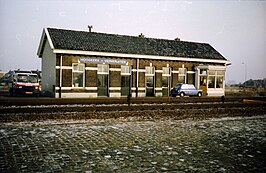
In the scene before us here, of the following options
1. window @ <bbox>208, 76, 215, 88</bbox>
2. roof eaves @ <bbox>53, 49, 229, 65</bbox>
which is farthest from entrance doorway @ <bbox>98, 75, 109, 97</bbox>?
window @ <bbox>208, 76, 215, 88</bbox>

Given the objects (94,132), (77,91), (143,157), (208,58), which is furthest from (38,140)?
(208,58)

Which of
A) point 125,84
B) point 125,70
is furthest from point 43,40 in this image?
point 125,84

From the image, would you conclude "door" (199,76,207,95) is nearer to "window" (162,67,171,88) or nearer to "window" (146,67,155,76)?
"window" (162,67,171,88)

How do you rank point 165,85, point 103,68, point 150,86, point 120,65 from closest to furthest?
point 103,68 < point 120,65 < point 150,86 < point 165,85

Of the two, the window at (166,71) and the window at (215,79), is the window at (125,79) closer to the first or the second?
the window at (166,71)

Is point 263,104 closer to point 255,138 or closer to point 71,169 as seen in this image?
point 255,138

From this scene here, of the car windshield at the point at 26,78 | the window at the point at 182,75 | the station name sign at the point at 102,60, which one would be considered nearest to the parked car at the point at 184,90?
the window at the point at 182,75

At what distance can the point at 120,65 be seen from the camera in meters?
24.2

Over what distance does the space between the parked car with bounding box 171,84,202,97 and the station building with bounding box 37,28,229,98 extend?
5.44 ft

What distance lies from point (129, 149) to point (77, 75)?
18.2m

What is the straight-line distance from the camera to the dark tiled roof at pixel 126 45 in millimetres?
23219

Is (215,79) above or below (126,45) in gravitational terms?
below

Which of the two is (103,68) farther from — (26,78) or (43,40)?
(43,40)

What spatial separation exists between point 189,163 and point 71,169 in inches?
89.3
